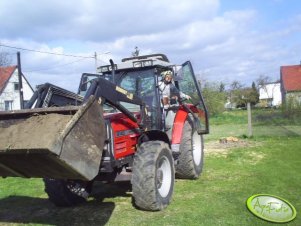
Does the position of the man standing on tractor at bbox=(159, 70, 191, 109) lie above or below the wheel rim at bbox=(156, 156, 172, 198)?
above

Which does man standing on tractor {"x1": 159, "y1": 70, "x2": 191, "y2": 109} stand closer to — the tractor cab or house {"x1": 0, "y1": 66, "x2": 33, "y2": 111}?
the tractor cab

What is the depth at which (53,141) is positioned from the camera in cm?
438

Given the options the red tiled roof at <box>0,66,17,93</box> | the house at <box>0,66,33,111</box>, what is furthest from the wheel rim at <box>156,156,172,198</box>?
the red tiled roof at <box>0,66,17,93</box>

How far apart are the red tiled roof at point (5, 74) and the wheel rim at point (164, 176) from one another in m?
39.8

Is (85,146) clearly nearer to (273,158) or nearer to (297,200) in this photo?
(297,200)

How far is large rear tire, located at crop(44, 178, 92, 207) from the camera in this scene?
22.7 ft

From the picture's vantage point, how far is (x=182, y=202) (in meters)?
6.97

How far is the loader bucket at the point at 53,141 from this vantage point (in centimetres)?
448

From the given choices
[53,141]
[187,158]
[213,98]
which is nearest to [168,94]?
[187,158]

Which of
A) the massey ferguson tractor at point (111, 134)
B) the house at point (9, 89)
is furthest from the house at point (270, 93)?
the massey ferguson tractor at point (111, 134)

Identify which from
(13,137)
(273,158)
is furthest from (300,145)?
(13,137)

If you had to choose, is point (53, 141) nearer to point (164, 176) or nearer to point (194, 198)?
point (164, 176)

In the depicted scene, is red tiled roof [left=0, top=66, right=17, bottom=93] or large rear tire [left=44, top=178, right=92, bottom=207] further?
red tiled roof [left=0, top=66, right=17, bottom=93]

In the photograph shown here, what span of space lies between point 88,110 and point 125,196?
3.04 meters
